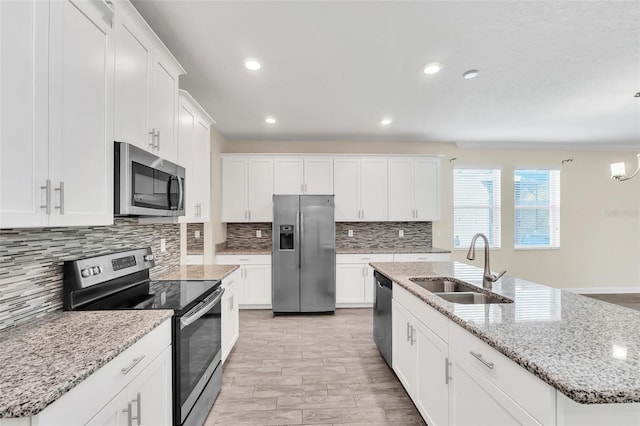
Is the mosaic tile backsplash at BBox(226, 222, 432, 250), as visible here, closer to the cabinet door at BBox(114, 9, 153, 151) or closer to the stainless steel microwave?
the stainless steel microwave

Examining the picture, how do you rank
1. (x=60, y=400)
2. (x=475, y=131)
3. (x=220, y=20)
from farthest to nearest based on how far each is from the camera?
(x=475, y=131), (x=220, y=20), (x=60, y=400)

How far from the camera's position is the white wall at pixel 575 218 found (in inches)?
214

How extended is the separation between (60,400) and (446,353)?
1.60 meters

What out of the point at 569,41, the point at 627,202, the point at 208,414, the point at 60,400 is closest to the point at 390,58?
the point at 569,41

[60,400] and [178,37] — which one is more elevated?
[178,37]

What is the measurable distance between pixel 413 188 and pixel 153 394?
4.43m

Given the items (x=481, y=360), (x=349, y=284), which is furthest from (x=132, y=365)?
(x=349, y=284)

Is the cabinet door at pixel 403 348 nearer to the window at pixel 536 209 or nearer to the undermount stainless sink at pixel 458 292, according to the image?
the undermount stainless sink at pixel 458 292

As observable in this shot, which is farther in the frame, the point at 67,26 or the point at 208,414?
the point at 208,414

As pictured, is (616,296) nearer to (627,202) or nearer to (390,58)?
(627,202)

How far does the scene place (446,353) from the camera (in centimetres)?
162

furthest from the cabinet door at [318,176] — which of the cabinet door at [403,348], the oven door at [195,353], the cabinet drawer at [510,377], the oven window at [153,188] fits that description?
the cabinet drawer at [510,377]

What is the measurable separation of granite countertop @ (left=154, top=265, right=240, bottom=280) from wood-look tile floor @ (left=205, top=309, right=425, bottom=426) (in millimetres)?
878

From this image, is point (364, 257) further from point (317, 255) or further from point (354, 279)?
point (317, 255)
